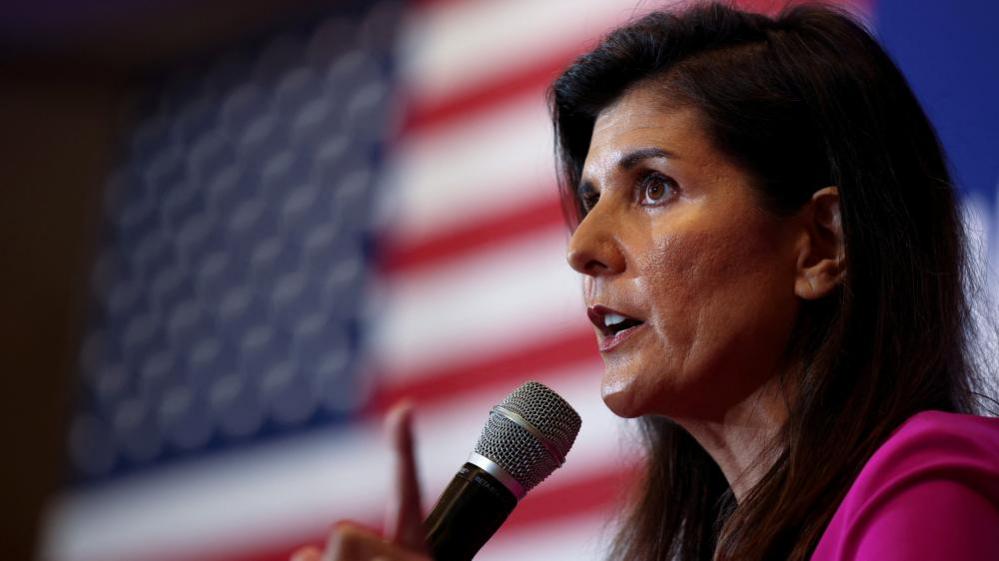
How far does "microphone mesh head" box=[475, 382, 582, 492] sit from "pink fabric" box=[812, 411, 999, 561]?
0.23 meters

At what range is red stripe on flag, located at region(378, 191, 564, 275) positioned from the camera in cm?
251

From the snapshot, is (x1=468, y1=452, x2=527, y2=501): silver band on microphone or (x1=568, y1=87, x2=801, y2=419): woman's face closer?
(x1=468, y1=452, x2=527, y2=501): silver band on microphone

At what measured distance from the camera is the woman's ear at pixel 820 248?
4.00 ft

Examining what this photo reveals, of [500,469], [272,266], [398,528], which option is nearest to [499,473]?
[500,469]

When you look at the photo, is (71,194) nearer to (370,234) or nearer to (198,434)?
(198,434)

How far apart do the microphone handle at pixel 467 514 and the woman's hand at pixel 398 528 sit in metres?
0.13

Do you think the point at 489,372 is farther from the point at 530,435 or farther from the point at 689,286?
the point at 530,435

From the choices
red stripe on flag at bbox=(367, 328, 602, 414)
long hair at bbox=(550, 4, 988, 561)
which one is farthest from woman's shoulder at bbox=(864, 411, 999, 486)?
red stripe on flag at bbox=(367, 328, 602, 414)

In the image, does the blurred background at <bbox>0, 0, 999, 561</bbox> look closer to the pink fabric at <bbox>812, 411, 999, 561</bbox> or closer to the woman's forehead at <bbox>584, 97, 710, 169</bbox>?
the woman's forehead at <bbox>584, 97, 710, 169</bbox>

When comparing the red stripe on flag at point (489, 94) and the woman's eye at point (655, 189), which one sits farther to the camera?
the red stripe on flag at point (489, 94)

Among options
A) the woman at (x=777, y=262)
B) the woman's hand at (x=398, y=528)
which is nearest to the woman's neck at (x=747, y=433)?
the woman at (x=777, y=262)

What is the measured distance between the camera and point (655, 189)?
128 centimetres

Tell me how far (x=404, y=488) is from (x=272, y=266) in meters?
2.39

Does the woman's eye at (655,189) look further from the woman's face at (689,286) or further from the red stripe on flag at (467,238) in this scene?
the red stripe on flag at (467,238)
